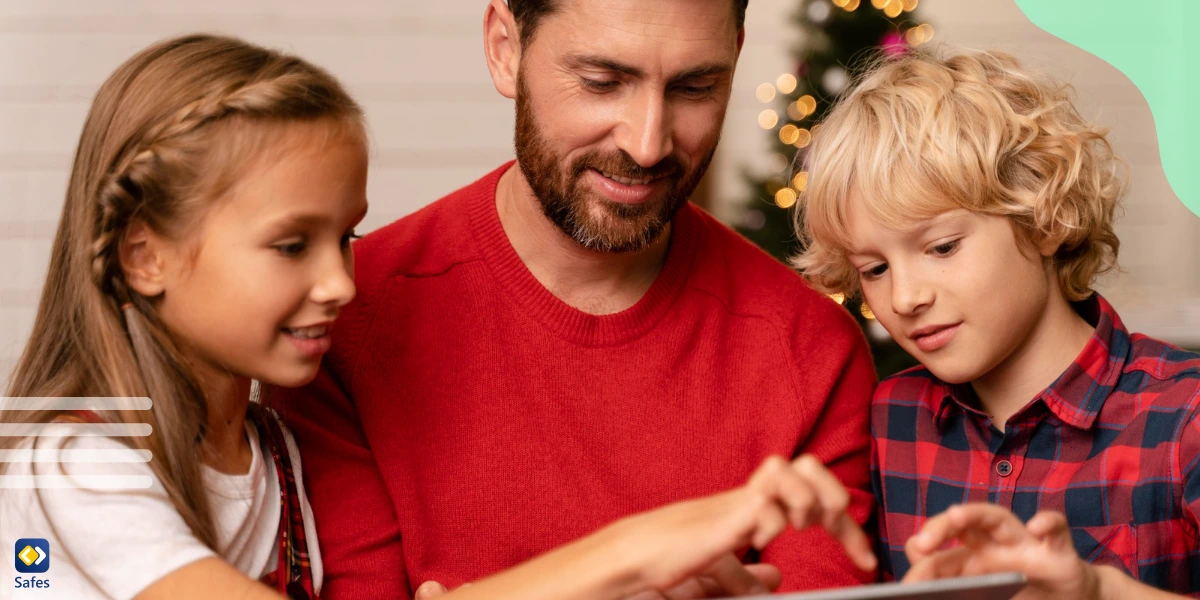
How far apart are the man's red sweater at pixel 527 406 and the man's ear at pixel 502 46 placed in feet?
0.67

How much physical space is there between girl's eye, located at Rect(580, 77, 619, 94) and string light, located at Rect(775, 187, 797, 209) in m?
1.62

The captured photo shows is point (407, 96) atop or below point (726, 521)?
below

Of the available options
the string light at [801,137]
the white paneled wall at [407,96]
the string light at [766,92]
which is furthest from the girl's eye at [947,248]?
the string light at [766,92]

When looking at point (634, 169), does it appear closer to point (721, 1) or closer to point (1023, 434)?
point (721, 1)

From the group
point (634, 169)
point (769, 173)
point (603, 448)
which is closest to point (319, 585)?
point (603, 448)

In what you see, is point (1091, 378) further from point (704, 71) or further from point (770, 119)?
point (770, 119)

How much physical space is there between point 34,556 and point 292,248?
415 millimetres

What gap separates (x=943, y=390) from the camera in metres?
1.57

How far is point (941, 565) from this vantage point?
107 centimetres

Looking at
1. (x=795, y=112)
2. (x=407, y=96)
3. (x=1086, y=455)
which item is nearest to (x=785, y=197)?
(x=795, y=112)

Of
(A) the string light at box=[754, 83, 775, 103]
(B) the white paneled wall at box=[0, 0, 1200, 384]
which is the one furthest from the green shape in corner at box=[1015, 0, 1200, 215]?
(A) the string light at box=[754, 83, 775, 103]

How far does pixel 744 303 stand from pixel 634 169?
0.27 m

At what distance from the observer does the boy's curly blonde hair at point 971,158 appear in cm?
144

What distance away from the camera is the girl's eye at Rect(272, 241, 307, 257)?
47.6 inches
